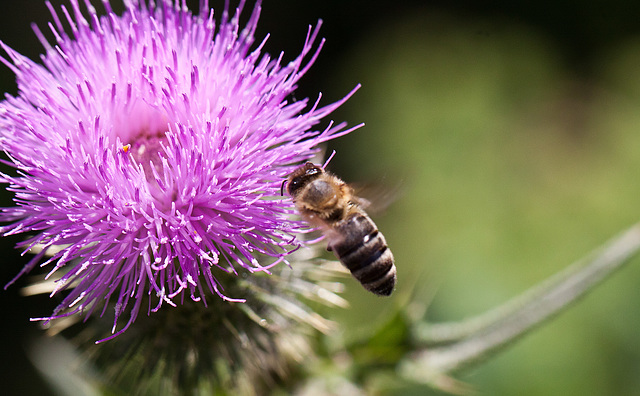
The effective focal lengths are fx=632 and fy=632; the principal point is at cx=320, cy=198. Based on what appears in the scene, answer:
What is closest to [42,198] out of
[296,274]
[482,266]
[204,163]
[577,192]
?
[204,163]

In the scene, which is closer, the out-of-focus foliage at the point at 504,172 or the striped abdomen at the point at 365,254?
the striped abdomen at the point at 365,254

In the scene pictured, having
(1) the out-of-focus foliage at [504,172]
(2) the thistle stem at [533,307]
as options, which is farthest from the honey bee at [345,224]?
(1) the out-of-focus foliage at [504,172]

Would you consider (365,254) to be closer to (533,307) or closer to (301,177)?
(301,177)

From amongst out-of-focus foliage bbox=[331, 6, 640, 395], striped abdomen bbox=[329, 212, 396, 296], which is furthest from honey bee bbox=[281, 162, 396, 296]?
out-of-focus foliage bbox=[331, 6, 640, 395]

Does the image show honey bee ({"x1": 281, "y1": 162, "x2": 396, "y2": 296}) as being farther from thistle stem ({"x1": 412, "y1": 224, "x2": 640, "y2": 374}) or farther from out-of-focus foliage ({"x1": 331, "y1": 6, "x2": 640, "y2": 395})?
out-of-focus foliage ({"x1": 331, "y1": 6, "x2": 640, "y2": 395})

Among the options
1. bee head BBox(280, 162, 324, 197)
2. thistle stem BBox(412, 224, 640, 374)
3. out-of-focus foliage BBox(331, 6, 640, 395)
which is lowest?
out-of-focus foliage BBox(331, 6, 640, 395)

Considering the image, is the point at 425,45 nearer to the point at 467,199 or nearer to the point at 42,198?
the point at 467,199

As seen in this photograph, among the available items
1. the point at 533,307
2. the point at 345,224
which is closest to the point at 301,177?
the point at 345,224

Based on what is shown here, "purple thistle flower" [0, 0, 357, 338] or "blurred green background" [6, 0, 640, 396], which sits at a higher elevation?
"purple thistle flower" [0, 0, 357, 338]

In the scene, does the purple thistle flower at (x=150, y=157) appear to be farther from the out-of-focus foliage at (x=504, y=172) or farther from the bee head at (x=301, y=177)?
the out-of-focus foliage at (x=504, y=172)
